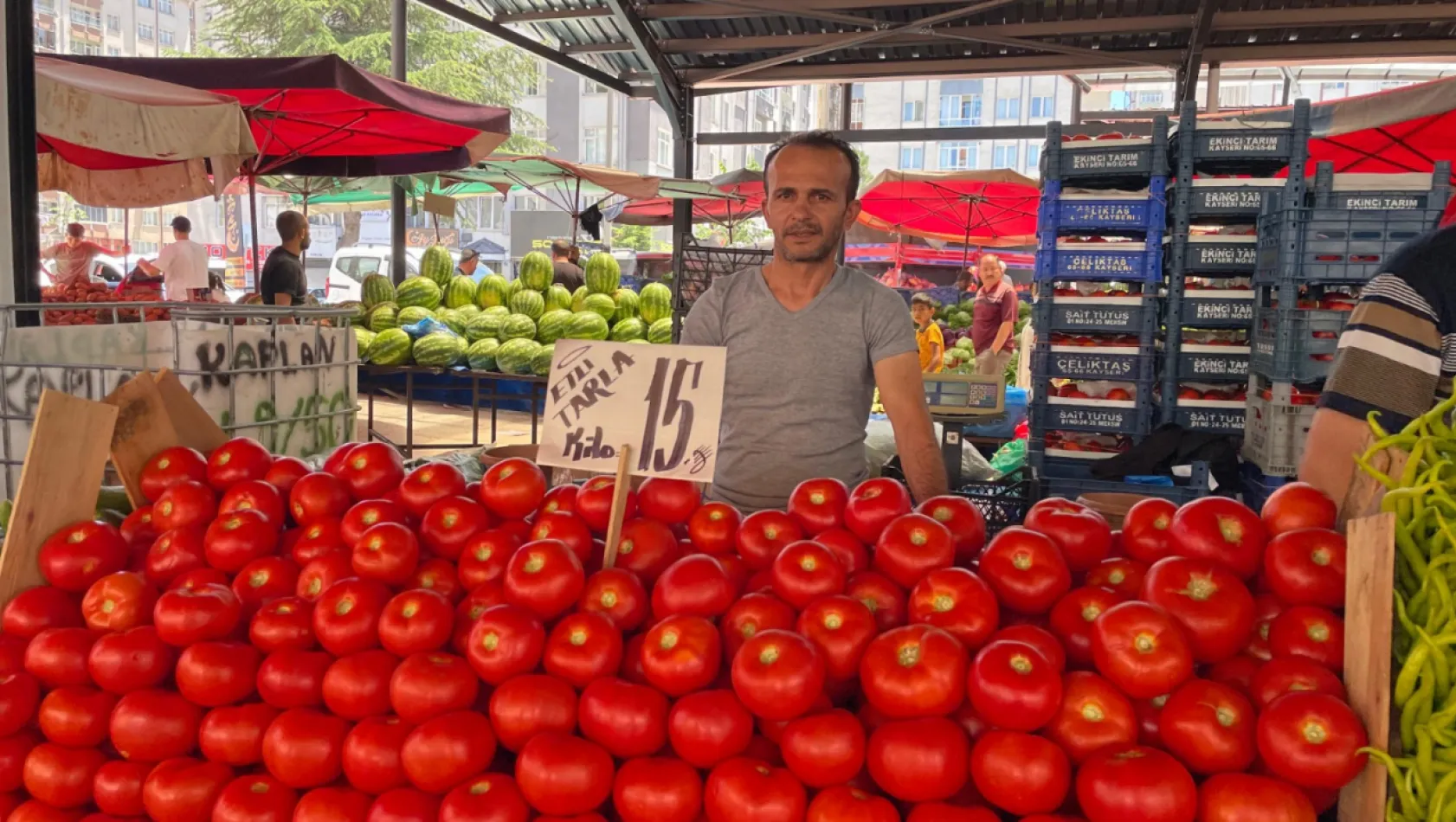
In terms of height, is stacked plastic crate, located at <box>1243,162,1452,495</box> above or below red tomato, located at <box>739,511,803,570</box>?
above

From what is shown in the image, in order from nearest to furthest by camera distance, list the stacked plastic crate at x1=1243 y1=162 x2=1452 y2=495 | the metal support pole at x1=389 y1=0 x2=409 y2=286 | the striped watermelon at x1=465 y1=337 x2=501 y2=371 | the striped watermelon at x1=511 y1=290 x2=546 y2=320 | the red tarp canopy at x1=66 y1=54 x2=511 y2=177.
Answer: the stacked plastic crate at x1=1243 y1=162 x2=1452 y2=495, the red tarp canopy at x1=66 y1=54 x2=511 y2=177, the striped watermelon at x1=465 y1=337 x2=501 y2=371, the striped watermelon at x1=511 y1=290 x2=546 y2=320, the metal support pole at x1=389 y1=0 x2=409 y2=286

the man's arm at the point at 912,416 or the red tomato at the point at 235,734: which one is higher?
the man's arm at the point at 912,416

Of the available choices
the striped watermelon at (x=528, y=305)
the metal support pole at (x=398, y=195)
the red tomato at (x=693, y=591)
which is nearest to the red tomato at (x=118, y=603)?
the red tomato at (x=693, y=591)

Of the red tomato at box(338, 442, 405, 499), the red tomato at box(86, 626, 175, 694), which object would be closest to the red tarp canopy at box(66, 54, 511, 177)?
the red tomato at box(338, 442, 405, 499)

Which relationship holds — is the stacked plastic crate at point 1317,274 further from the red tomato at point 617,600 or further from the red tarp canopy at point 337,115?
the red tarp canopy at point 337,115

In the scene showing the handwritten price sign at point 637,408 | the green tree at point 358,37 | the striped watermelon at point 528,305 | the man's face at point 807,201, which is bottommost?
the handwritten price sign at point 637,408

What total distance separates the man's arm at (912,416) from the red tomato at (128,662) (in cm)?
173

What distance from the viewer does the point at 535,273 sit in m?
9.65

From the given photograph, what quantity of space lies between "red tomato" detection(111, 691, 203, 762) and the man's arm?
68.4 inches

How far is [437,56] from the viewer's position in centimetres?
2619

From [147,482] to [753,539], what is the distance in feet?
3.89

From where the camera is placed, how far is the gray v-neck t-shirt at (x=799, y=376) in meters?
2.68

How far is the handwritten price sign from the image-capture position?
1599 mm

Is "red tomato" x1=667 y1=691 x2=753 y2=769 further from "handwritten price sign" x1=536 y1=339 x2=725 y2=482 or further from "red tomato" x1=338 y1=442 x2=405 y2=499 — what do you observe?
"red tomato" x1=338 y1=442 x2=405 y2=499
